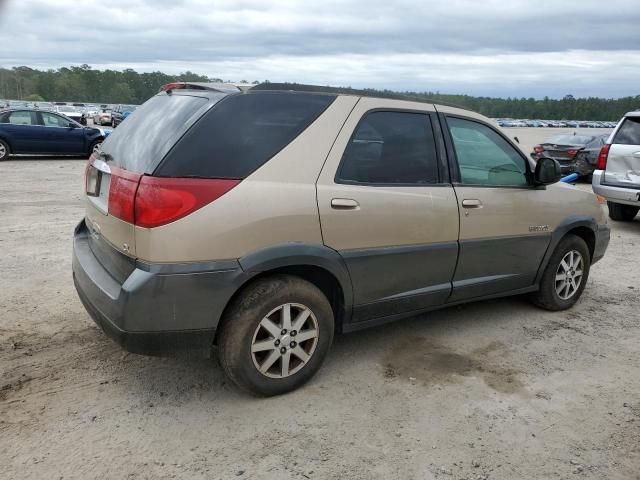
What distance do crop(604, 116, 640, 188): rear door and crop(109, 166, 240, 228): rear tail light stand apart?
A: 7.61m

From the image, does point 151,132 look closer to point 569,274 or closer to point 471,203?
point 471,203

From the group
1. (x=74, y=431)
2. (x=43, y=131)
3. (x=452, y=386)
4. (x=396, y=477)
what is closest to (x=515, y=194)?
(x=452, y=386)

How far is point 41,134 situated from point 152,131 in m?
15.2

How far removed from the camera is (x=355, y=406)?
3291mm

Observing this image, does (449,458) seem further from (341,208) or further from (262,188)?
(262,188)

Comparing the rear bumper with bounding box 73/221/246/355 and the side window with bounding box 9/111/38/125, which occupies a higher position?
the side window with bounding box 9/111/38/125

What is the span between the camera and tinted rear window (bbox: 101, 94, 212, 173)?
9.82 ft

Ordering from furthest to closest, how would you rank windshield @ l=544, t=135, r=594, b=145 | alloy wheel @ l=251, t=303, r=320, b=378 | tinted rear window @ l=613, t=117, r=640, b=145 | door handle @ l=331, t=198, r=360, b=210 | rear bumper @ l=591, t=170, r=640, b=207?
1. windshield @ l=544, t=135, r=594, b=145
2. tinted rear window @ l=613, t=117, r=640, b=145
3. rear bumper @ l=591, t=170, r=640, b=207
4. door handle @ l=331, t=198, r=360, b=210
5. alloy wheel @ l=251, t=303, r=320, b=378

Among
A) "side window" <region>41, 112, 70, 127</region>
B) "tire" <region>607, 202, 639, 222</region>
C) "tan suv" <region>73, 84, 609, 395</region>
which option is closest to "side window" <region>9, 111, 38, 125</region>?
"side window" <region>41, 112, 70, 127</region>

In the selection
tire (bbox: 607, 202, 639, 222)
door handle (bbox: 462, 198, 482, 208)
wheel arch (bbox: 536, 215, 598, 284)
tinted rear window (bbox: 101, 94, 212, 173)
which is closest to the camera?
tinted rear window (bbox: 101, 94, 212, 173)

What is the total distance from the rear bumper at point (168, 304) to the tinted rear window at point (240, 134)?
0.51 meters

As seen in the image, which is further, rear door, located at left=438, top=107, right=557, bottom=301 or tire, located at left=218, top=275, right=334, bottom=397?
rear door, located at left=438, top=107, right=557, bottom=301

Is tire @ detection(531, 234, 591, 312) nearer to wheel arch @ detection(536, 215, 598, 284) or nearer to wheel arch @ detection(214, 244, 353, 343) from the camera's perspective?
wheel arch @ detection(536, 215, 598, 284)

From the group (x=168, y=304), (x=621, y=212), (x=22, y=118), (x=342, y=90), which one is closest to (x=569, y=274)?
(x=342, y=90)
